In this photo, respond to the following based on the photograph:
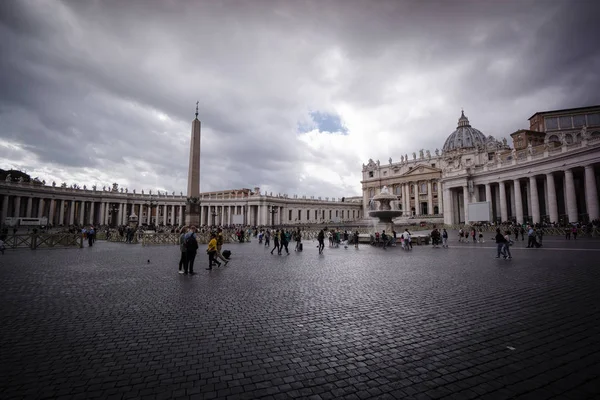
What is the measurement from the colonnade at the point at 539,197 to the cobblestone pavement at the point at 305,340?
111 ft

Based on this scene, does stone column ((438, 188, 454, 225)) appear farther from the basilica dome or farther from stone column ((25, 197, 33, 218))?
stone column ((25, 197, 33, 218))

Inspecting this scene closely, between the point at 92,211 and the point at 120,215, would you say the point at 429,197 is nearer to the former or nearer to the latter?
the point at 120,215

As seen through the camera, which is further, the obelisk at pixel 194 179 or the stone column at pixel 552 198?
the stone column at pixel 552 198

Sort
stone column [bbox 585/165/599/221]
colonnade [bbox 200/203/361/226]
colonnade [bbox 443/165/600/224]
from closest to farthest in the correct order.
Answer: stone column [bbox 585/165/599/221]
colonnade [bbox 443/165/600/224]
colonnade [bbox 200/203/361/226]

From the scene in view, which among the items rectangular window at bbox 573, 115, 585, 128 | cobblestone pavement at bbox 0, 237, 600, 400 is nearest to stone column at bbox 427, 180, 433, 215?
rectangular window at bbox 573, 115, 585, 128

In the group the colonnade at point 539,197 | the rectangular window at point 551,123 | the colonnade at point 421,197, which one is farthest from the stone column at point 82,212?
the rectangular window at point 551,123

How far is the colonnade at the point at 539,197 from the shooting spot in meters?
32.8

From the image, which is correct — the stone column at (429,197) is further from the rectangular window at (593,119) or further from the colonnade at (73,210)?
the colonnade at (73,210)

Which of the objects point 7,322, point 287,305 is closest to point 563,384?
point 287,305

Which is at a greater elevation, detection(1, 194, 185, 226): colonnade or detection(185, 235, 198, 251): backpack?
detection(1, 194, 185, 226): colonnade

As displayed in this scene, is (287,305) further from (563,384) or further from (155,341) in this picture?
(563,384)

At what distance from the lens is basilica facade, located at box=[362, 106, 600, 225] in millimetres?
33469

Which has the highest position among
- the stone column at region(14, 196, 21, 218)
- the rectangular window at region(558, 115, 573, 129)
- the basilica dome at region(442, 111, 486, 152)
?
the basilica dome at region(442, 111, 486, 152)

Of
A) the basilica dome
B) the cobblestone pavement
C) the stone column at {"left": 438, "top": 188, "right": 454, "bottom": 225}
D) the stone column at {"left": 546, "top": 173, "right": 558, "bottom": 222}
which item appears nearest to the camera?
the cobblestone pavement
